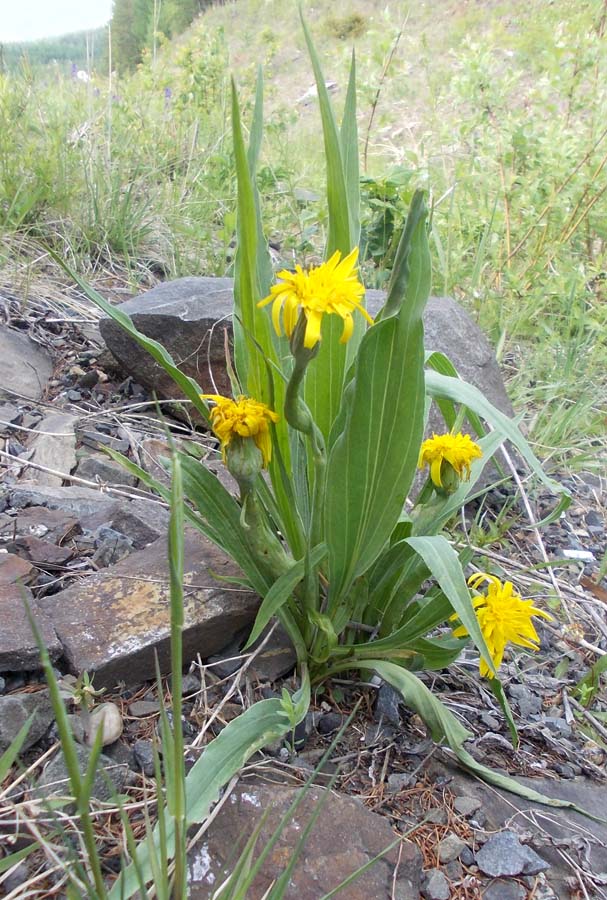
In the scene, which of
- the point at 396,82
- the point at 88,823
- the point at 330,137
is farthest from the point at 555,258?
the point at 88,823

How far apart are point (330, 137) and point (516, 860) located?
102cm

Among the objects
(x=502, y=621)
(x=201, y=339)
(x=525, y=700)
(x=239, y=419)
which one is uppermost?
(x=239, y=419)

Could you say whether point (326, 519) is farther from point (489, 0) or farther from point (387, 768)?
point (489, 0)

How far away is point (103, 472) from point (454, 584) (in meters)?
1.09

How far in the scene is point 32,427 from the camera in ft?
6.14

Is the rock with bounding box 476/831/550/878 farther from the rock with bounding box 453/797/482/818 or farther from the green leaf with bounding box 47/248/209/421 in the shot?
the green leaf with bounding box 47/248/209/421

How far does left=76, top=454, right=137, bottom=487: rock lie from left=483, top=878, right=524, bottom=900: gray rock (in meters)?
1.13

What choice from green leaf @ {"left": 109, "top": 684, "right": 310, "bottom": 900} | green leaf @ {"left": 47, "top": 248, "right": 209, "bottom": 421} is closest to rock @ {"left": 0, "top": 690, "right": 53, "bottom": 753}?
green leaf @ {"left": 109, "top": 684, "right": 310, "bottom": 900}

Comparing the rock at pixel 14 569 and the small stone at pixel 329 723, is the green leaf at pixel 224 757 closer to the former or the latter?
the small stone at pixel 329 723

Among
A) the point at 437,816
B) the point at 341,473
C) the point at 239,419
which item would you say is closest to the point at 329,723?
the point at 437,816

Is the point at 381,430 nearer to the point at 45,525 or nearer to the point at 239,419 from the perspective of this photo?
the point at 239,419

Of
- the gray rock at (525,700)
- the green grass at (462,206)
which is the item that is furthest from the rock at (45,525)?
the green grass at (462,206)

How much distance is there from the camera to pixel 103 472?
5.71 feet

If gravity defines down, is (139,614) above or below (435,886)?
above
